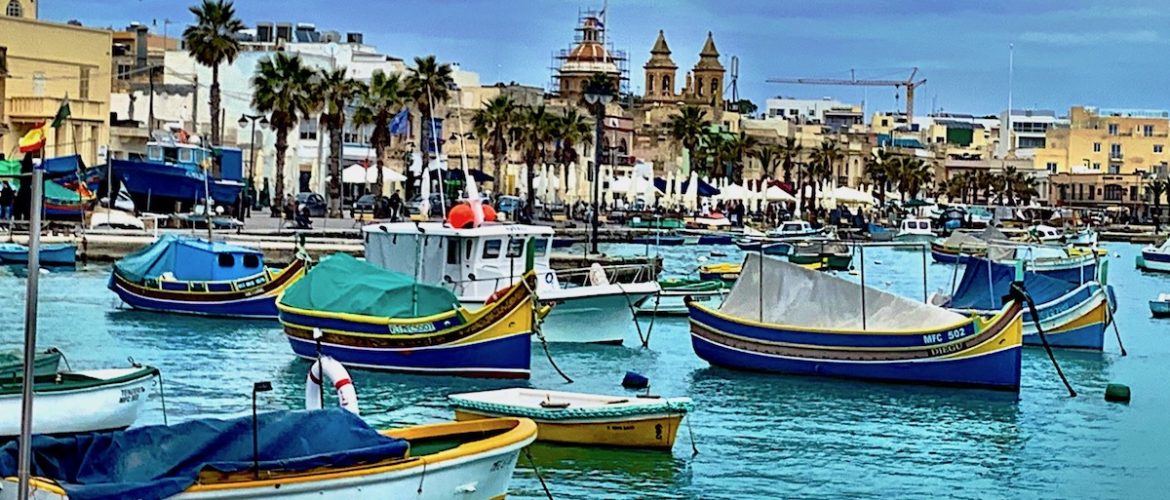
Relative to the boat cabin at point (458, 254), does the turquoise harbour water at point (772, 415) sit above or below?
below

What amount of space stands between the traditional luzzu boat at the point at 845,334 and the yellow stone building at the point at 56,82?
160ft

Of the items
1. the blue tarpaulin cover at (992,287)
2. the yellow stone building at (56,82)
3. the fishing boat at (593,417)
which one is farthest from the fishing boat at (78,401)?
the yellow stone building at (56,82)

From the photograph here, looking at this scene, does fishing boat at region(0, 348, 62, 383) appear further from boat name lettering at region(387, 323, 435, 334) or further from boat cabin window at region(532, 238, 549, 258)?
boat cabin window at region(532, 238, 549, 258)

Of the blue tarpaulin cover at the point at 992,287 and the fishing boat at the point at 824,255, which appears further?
the fishing boat at the point at 824,255

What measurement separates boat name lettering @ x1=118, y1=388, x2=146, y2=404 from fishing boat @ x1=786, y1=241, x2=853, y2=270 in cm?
4994

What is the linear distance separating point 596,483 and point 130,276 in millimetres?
25482

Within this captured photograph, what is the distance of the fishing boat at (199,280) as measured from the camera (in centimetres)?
4591

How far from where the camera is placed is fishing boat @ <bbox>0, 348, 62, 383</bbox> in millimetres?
23169

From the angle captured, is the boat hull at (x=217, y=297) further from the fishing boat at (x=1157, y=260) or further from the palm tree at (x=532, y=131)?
the fishing boat at (x=1157, y=260)

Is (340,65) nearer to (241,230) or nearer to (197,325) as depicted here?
(241,230)

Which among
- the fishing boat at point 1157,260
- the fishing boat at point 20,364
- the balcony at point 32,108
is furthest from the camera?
the fishing boat at point 1157,260

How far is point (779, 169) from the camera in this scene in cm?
16562

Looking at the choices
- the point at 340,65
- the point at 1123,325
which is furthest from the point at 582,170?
the point at 1123,325

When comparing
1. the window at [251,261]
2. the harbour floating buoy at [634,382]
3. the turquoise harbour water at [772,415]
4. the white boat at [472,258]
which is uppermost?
the white boat at [472,258]
